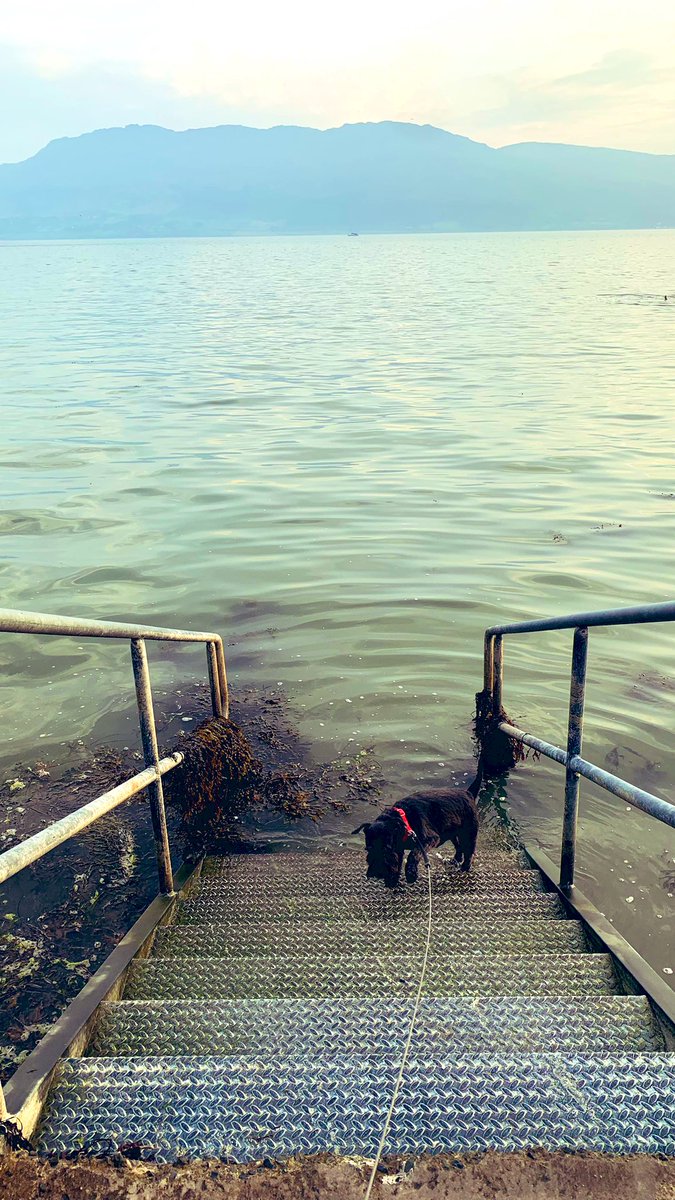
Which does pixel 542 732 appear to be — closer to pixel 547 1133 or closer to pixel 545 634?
pixel 545 634

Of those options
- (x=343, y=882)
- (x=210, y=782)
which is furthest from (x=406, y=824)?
(x=210, y=782)

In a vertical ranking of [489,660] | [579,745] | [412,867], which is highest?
[579,745]

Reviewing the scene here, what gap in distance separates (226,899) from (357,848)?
4.68ft

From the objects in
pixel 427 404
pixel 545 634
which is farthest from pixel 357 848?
pixel 427 404

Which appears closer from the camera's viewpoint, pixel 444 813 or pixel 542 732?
pixel 444 813

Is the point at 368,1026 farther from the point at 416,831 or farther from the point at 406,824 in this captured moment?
the point at 416,831

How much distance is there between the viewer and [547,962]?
9.86 feet

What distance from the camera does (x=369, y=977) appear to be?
9.73ft

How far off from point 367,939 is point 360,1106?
1377 mm

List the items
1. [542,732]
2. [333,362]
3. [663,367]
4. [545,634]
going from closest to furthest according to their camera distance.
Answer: [542,732]
[545,634]
[663,367]
[333,362]

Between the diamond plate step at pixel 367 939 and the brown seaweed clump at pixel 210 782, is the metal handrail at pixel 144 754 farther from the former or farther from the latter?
the diamond plate step at pixel 367 939

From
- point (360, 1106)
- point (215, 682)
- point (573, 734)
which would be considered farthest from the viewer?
point (215, 682)

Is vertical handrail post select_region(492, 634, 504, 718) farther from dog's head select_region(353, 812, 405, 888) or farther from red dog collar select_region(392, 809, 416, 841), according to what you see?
dog's head select_region(353, 812, 405, 888)

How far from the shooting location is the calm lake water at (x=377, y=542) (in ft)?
21.8
